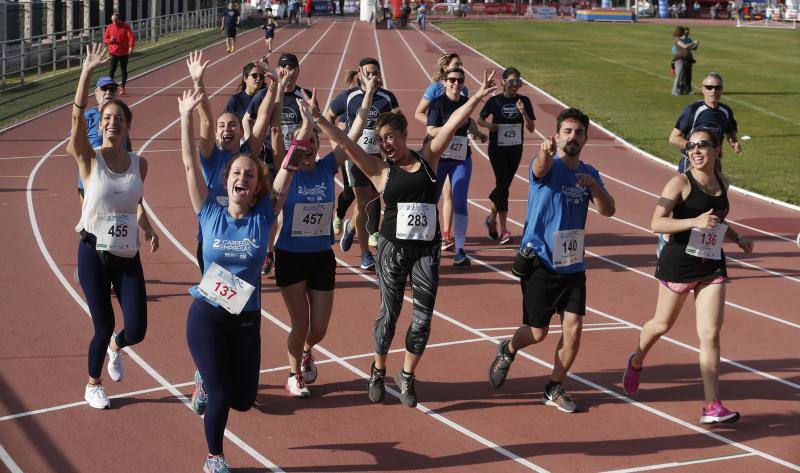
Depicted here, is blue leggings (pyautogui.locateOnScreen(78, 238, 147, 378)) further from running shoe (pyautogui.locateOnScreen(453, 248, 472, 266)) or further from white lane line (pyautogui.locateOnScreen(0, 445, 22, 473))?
running shoe (pyautogui.locateOnScreen(453, 248, 472, 266))

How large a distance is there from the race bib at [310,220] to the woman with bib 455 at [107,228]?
109 cm

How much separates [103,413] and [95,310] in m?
0.75

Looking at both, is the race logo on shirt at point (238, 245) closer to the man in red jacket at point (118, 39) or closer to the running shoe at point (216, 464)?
the running shoe at point (216, 464)

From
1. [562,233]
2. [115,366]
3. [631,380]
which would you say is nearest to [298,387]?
[115,366]

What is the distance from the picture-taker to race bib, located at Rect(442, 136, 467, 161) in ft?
38.2

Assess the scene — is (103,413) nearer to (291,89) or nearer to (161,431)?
(161,431)

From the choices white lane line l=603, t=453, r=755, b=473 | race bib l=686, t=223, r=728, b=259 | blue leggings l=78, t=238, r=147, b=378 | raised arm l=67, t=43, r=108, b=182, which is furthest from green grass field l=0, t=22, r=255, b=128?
white lane line l=603, t=453, r=755, b=473

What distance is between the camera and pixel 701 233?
7.49 m

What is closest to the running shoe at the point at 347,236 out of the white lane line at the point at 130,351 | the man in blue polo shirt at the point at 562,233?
the white lane line at the point at 130,351

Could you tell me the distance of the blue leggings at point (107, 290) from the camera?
7273 millimetres

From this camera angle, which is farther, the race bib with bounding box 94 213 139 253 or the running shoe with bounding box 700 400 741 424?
the running shoe with bounding box 700 400 741 424

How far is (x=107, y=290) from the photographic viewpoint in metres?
7.33

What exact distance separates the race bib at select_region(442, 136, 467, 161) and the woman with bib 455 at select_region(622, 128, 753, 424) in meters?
4.26

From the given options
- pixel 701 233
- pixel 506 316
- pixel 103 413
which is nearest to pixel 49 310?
pixel 103 413
